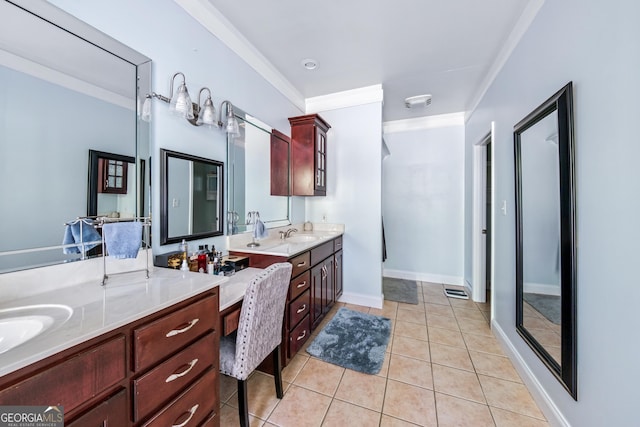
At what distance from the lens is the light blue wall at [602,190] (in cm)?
92

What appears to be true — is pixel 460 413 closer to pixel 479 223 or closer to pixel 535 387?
pixel 535 387

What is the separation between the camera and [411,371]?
72.4 inches

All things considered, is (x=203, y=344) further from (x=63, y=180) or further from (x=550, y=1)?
(x=550, y=1)

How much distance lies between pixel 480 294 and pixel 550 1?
117 inches

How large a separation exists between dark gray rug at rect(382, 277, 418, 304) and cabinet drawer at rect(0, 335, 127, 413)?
301 cm

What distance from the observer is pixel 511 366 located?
1.89 meters

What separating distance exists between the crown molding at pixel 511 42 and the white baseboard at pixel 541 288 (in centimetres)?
177

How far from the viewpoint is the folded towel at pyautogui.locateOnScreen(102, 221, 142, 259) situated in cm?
109

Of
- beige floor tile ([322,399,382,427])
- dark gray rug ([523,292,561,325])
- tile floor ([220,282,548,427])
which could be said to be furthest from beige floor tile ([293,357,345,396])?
dark gray rug ([523,292,561,325])

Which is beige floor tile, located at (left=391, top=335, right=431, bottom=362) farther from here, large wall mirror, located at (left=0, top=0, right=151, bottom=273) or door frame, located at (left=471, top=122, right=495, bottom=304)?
large wall mirror, located at (left=0, top=0, right=151, bottom=273)

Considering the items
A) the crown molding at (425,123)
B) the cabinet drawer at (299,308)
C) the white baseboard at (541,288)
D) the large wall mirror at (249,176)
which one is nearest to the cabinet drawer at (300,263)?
the cabinet drawer at (299,308)

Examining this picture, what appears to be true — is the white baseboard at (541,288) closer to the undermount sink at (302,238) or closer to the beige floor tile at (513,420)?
the beige floor tile at (513,420)

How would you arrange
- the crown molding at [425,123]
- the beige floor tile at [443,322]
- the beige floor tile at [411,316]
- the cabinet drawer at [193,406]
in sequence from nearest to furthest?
the cabinet drawer at [193,406] < the beige floor tile at [443,322] < the beige floor tile at [411,316] < the crown molding at [425,123]

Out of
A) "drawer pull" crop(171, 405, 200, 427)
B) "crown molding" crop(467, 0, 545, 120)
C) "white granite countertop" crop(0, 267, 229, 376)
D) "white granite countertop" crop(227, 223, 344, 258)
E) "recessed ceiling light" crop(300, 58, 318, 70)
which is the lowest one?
"drawer pull" crop(171, 405, 200, 427)
